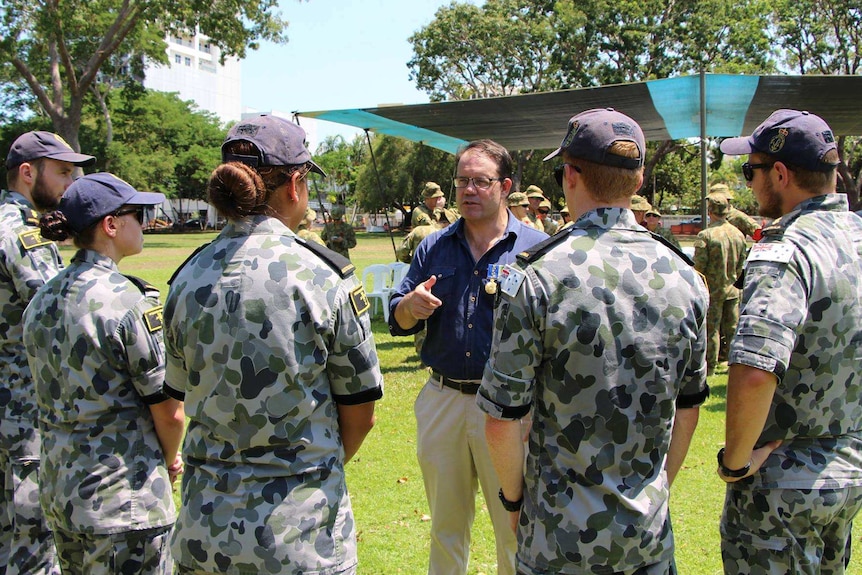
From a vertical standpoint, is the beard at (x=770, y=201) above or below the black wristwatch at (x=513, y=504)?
A: above

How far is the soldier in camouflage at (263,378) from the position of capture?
1.94 m

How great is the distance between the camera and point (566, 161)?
2105mm

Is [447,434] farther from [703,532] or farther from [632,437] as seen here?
[703,532]

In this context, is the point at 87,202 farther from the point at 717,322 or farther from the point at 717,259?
the point at 717,322

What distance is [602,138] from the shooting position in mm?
1996

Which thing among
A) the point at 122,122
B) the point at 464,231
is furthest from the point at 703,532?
the point at 122,122

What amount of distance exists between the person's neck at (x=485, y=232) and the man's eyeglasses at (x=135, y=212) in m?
1.50

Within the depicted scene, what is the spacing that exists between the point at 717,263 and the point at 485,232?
5.81 metres

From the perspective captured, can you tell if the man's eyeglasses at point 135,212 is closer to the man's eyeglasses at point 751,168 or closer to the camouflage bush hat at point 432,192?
the man's eyeglasses at point 751,168

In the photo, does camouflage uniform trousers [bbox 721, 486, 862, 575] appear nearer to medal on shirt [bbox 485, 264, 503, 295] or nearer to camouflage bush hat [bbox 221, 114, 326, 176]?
medal on shirt [bbox 485, 264, 503, 295]

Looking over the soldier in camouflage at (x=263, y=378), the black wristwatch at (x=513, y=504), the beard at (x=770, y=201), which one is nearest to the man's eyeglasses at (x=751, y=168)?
the beard at (x=770, y=201)

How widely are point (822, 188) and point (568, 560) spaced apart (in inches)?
59.4

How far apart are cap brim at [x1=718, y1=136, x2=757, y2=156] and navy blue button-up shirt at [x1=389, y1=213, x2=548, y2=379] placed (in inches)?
40.4

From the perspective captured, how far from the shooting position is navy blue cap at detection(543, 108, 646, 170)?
2002mm
